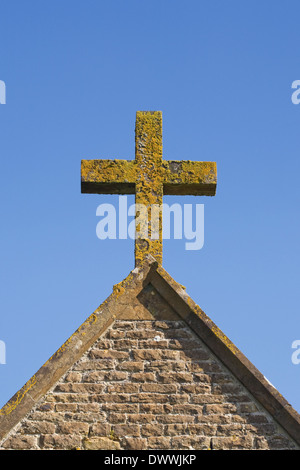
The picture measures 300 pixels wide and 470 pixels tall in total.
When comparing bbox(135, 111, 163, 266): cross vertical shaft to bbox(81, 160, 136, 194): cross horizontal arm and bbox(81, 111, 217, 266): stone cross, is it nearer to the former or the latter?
bbox(81, 111, 217, 266): stone cross

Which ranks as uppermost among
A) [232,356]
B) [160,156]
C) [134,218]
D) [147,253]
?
[160,156]

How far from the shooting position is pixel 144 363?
6.07m

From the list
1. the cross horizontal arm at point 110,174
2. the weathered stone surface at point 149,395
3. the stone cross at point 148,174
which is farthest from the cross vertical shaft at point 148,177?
the weathered stone surface at point 149,395

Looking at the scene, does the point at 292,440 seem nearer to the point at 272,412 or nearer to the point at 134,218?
the point at 272,412

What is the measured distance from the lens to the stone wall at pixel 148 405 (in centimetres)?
577

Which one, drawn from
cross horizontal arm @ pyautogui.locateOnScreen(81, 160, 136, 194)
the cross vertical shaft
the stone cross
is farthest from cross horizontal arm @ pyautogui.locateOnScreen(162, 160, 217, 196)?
cross horizontal arm @ pyautogui.locateOnScreen(81, 160, 136, 194)

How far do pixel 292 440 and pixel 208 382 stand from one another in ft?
2.94

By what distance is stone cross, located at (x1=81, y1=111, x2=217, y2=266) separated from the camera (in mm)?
6922

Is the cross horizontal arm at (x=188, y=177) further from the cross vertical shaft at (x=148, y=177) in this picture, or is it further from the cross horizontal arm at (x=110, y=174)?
the cross horizontal arm at (x=110, y=174)

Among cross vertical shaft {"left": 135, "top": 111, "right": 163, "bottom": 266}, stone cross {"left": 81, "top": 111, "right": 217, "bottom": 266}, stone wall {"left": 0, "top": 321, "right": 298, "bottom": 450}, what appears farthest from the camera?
stone cross {"left": 81, "top": 111, "right": 217, "bottom": 266}

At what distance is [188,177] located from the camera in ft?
23.2

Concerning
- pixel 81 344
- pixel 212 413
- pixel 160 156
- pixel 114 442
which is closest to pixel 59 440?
pixel 114 442

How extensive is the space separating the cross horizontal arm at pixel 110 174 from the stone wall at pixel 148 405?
168cm

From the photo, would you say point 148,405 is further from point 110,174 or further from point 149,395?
point 110,174
